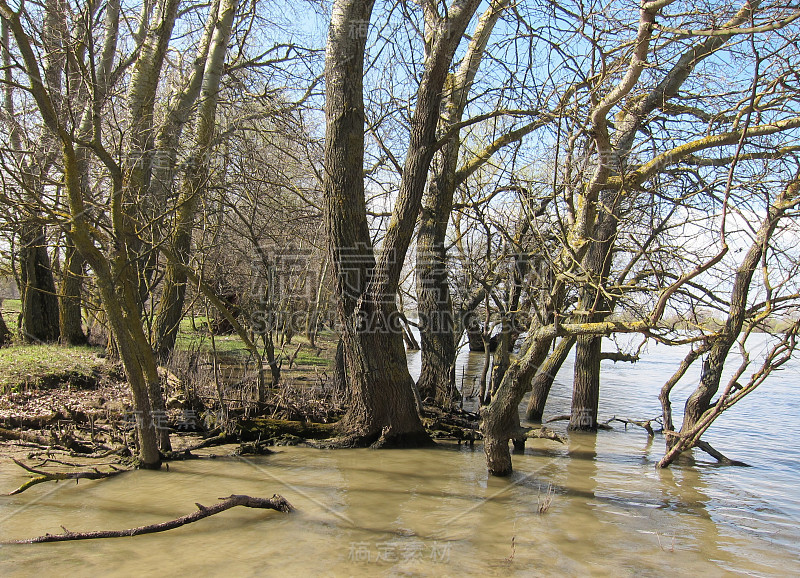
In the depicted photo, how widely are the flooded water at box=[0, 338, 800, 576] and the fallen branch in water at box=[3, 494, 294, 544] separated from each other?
61 millimetres

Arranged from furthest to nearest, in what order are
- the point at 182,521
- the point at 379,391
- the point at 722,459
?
the point at 722,459, the point at 379,391, the point at 182,521

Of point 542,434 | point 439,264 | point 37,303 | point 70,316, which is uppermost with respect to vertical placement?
point 439,264

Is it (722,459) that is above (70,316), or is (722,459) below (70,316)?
below

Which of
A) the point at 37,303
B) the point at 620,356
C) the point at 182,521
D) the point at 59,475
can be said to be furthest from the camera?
the point at 37,303

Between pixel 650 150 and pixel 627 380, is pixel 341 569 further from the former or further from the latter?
pixel 627 380

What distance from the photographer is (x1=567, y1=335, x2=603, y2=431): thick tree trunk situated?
9.08 meters

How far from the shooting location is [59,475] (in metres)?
5.14

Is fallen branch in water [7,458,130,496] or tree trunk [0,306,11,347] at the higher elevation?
tree trunk [0,306,11,347]

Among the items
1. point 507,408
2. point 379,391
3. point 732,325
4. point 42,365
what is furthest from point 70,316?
point 732,325

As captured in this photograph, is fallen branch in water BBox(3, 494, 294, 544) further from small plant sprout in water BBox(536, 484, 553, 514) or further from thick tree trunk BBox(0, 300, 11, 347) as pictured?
thick tree trunk BBox(0, 300, 11, 347)

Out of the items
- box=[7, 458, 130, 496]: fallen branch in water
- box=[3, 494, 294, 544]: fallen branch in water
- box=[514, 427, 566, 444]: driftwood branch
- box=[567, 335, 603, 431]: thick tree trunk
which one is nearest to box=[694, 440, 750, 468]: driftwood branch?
box=[567, 335, 603, 431]: thick tree trunk

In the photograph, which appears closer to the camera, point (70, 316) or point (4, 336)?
point (4, 336)

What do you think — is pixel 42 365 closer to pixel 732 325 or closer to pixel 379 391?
pixel 379 391

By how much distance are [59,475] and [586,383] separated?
697 cm
